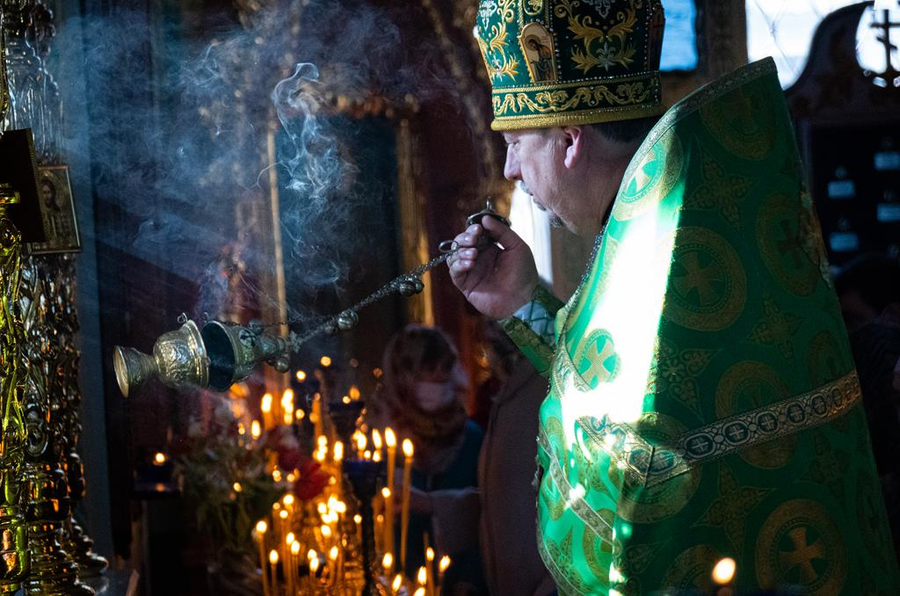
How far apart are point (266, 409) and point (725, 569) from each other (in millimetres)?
2334

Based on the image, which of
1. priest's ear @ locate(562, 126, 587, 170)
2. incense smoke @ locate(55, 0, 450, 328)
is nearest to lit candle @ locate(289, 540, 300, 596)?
incense smoke @ locate(55, 0, 450, 328)

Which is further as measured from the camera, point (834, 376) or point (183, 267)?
point (183, 267)

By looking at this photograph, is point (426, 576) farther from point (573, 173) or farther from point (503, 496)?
point (573, 173)

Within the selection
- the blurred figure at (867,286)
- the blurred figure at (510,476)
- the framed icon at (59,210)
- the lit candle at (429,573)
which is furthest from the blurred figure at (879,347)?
the framed icon at (59,210)

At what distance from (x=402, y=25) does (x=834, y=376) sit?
2336 millimetres

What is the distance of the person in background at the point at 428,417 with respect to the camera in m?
3.80

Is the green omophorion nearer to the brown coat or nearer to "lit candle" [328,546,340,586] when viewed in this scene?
"lit candle" [328,546,340,586]

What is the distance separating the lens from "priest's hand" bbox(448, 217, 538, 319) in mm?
2371

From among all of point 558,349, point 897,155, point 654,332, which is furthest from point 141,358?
point 897,155

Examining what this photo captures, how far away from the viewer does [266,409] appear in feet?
12.3

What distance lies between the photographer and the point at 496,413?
149 inches

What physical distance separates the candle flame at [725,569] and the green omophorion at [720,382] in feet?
0.06

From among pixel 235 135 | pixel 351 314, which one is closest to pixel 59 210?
pixel 351 314

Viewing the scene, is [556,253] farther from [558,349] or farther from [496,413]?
[558,349]
